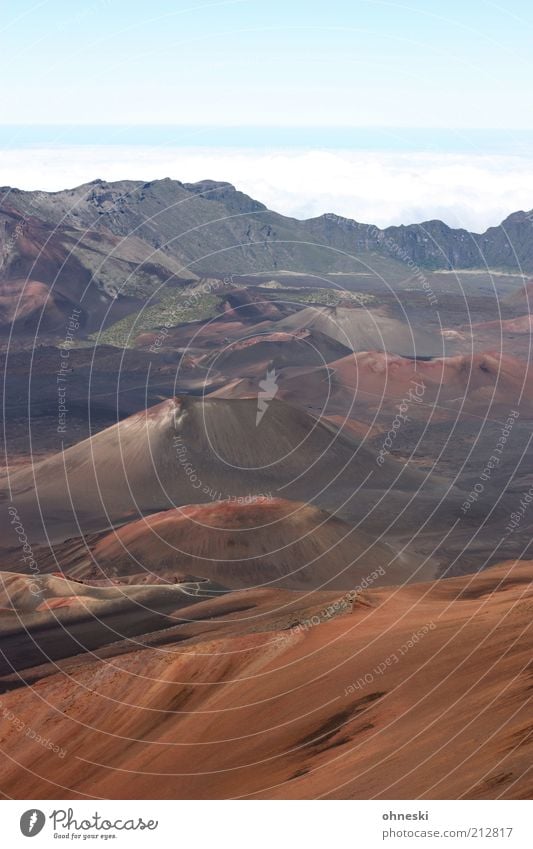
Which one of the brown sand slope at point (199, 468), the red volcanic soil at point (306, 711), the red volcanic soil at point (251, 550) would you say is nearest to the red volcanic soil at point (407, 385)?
the brown sand slope at point (199, 468)

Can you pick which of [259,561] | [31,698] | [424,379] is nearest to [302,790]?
[31,698]

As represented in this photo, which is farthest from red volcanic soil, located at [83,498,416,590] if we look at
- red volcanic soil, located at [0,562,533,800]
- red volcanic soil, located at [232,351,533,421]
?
red volcanic soil, located at [232,351,533,421]

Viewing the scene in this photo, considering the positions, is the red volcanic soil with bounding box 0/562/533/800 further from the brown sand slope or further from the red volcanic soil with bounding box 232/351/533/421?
the red volcanic soil with bounding box 232/351/533/421

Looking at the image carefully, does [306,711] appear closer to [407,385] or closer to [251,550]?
[251,550]

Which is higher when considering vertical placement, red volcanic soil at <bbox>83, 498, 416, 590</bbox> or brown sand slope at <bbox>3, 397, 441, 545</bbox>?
brown sand slope at <bbox>3, 397, 441, 545</bbox>

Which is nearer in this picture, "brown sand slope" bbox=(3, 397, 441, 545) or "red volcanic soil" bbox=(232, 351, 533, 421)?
"brown sand slope" bbox=(3, 397, 441, 545)

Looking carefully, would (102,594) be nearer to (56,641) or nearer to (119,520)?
(56,641)

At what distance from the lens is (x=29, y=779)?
1658 inches

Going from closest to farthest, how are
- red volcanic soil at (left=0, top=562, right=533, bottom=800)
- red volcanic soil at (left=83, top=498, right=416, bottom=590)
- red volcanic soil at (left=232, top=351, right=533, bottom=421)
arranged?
1. red volcanic soil at (left=0, top=562, right=533, bottom=800)
2. red volcanic soil at (left=83, top=498, right=416, bottom=590)
3. red volcanic soil at (left=232, top=351, right=533, bottom=421)

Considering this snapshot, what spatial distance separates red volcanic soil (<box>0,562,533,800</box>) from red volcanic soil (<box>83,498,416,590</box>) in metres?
27.8

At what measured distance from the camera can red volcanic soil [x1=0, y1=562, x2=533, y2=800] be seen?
3425 centimetres

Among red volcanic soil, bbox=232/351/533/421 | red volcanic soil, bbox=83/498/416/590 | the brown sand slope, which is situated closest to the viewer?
red volcanic soil, bbox=83/498/416/590

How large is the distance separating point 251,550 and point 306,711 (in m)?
45.8

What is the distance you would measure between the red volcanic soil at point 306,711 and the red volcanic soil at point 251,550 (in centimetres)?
2784
